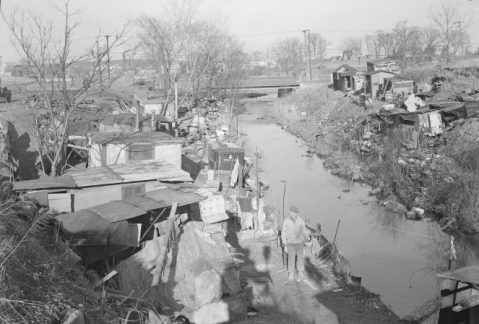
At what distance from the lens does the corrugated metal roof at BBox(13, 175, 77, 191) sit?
10.3m

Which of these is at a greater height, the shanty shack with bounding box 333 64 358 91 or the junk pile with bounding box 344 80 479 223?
the shanty shack with bounding box 333 64 358 91

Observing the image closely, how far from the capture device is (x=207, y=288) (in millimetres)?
7355

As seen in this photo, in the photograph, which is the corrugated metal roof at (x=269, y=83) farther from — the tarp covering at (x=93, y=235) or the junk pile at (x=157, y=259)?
the tarp covering at (x=93, y=235)

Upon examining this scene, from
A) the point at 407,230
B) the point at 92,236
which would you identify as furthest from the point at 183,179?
the point at 407,230

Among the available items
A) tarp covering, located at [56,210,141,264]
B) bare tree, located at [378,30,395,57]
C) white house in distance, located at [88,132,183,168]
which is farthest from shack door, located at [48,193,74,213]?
bare tree, located at [378,30,395,57]

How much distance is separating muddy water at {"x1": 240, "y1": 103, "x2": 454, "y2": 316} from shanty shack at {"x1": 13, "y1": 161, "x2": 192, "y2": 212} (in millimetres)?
5335

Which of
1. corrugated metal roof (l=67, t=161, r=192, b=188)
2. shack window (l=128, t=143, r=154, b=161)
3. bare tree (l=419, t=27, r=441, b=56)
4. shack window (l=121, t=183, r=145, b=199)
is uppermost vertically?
Answer: bare tree (l=419, t=27, r=441, b=56)

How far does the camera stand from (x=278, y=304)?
875 centimetres

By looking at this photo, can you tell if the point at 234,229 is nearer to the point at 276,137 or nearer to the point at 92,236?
the point at 92,236

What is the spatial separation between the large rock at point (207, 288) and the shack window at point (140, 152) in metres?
7.84

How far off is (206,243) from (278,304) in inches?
65.9

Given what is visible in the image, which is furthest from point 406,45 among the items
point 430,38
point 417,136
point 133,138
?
point 133,138

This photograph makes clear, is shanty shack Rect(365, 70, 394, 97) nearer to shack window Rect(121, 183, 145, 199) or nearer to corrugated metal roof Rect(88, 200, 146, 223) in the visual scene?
shack window Rect(121, 183, 145, 199)

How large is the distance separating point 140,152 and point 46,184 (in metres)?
4.58
